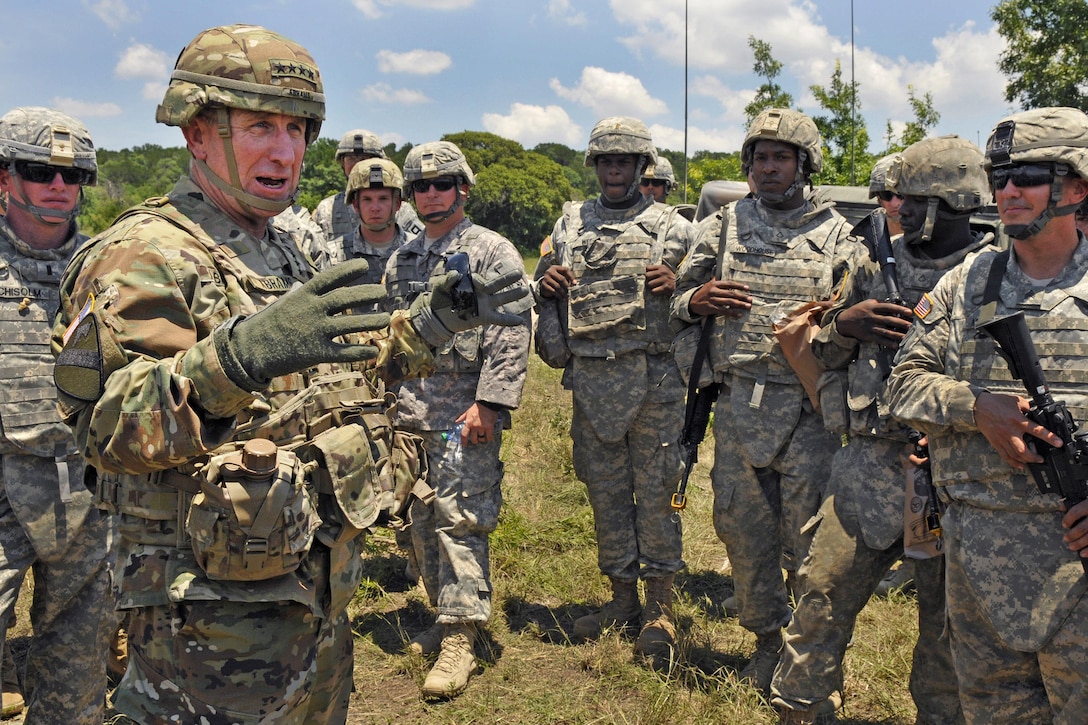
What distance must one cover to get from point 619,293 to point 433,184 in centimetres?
119

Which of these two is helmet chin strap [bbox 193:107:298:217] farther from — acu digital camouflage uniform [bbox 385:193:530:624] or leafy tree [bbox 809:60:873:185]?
leafy tree [bbox 809:60:873:185]

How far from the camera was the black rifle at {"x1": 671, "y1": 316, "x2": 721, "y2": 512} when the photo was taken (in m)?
4.54

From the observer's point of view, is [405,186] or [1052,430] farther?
[405,186]

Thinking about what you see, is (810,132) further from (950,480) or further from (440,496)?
(440,496)

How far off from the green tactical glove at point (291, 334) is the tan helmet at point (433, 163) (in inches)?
113

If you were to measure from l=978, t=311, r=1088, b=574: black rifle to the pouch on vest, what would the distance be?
2103 millimetres

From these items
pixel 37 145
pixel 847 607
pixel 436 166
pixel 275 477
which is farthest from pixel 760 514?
pixel 37 145

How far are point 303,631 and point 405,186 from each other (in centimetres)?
311

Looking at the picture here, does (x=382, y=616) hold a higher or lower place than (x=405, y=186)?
lower

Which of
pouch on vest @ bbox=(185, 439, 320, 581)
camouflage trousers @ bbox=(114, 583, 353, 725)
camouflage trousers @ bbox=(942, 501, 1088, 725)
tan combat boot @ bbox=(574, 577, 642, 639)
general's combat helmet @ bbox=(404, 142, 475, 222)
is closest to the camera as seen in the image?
pouch on vest @ bbox=(185, 439, 320, 581)

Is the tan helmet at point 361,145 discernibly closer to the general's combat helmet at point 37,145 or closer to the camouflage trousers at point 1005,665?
the general's combat helmet at point 37,145

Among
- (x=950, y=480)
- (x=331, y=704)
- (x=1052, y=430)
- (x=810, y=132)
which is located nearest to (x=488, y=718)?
(x=331, y=704)

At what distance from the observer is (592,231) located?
16.9ft

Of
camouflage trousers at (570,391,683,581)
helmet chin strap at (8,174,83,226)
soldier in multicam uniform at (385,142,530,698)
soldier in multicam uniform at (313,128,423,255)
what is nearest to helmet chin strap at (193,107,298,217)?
helmet chin strap at (8,174,83,226)
